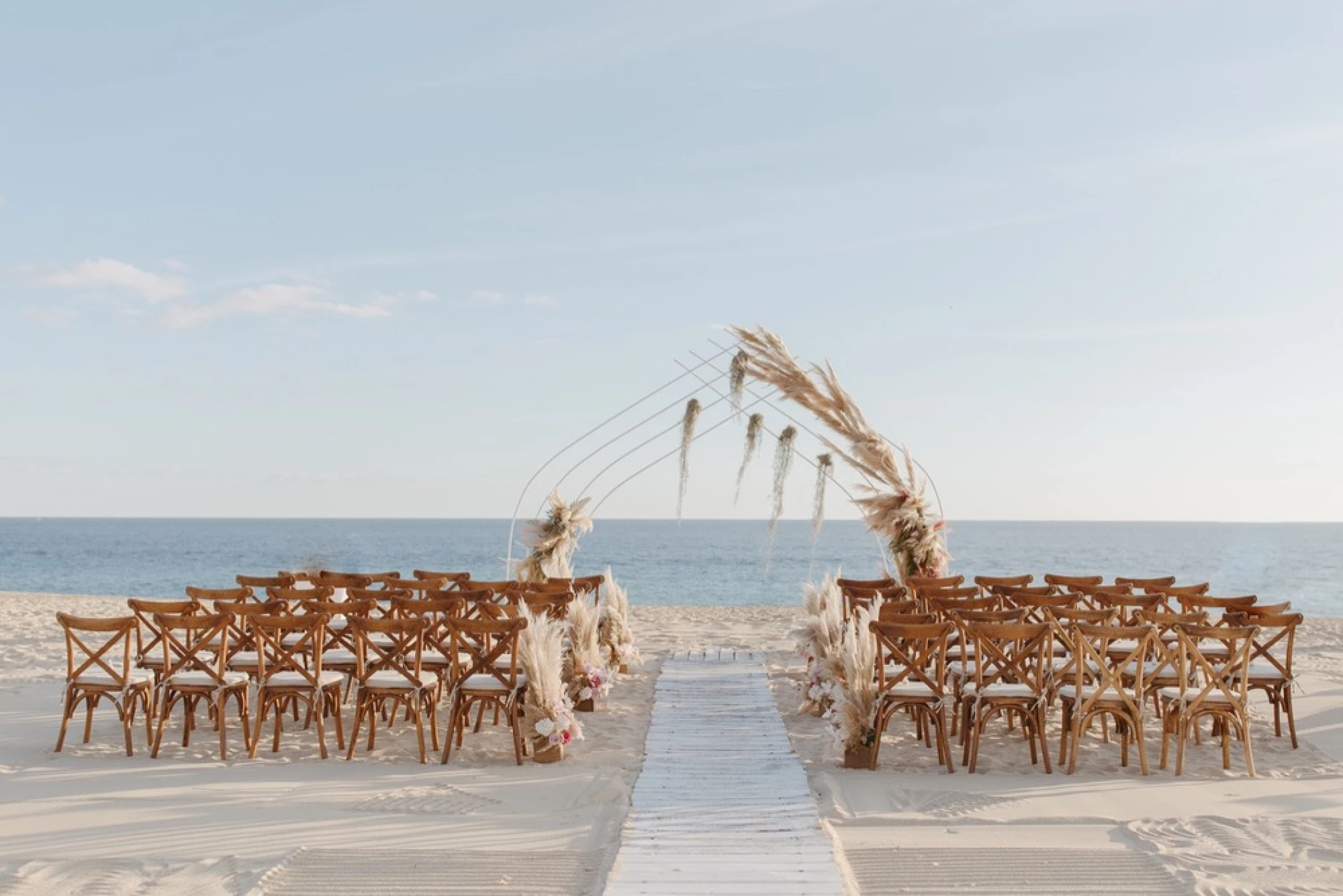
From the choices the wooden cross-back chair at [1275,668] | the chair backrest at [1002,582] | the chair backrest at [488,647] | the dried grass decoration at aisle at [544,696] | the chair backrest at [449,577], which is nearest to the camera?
the chair backrest at [488,647]

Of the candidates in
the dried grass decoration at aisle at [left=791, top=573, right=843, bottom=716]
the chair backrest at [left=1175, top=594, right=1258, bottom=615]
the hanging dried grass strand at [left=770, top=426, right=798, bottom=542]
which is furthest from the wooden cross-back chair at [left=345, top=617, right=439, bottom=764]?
the hanging dried grass strand at [left=770, top=426, right=798, bottom=542]

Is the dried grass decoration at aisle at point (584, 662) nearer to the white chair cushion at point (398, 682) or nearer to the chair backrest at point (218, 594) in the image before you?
the white chair cushion at point (398, 682)

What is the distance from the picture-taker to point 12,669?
10461mm

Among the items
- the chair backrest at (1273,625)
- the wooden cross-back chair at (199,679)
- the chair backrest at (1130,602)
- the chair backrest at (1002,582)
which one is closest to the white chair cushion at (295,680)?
the wooden cross-back chair at (199,679)

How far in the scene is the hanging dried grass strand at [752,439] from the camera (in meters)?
13.1

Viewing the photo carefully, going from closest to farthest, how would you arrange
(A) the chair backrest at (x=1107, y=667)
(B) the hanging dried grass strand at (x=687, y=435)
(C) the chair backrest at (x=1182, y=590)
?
(A) the chair backrest at (x=1107, y=667) < (C) the chair backrest at (x=1182, y=590) < (B) the hanging dried grass strand at (x=687, y=435)

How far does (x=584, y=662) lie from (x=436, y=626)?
1422 mm

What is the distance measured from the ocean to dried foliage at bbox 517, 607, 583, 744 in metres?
6.37

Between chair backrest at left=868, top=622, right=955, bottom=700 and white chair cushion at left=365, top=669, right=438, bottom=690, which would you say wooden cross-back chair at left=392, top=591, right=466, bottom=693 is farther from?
chair backrest at left=868, top=622, right=955, bottom=700

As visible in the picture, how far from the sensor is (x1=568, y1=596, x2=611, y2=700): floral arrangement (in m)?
8.05

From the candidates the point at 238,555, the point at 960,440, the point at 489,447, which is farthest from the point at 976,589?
the point at 238,555

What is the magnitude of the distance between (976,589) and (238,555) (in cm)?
6259

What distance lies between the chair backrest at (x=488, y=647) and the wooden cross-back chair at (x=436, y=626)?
112mm

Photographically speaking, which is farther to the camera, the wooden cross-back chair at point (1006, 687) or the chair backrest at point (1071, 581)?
the chair backrest at point (1071, 581)
